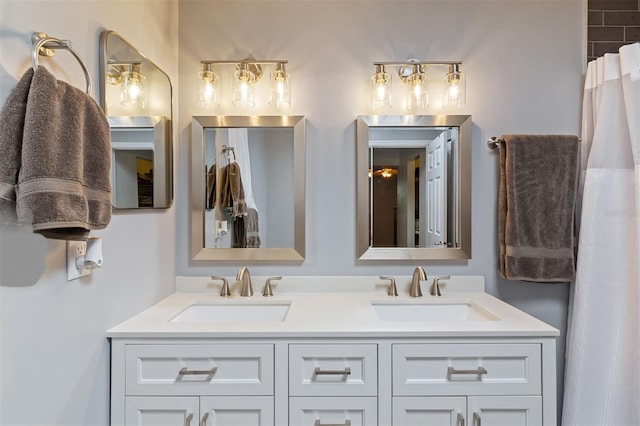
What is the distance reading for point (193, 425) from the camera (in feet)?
3.87

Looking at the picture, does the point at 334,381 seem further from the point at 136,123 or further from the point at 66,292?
the point at 136,123

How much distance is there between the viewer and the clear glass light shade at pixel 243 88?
1.65 m

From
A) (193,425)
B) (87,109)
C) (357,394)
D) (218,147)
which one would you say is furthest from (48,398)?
(218,147)

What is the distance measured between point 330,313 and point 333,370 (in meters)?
0.24

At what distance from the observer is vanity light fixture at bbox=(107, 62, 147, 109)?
122cm

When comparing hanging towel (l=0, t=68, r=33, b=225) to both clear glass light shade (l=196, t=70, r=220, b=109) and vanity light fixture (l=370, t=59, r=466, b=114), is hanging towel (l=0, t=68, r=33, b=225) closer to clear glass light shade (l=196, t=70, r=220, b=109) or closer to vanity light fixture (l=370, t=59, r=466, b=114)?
clear glass light shade (l=196, t=70, r=220, b=109)

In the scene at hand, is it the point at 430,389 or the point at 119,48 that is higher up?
the point at 119,48

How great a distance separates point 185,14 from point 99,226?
1.29m

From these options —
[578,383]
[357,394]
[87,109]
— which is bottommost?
[578,383]

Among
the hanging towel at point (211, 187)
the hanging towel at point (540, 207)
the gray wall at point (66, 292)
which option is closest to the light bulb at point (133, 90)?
the gray wall at point (66, 292)

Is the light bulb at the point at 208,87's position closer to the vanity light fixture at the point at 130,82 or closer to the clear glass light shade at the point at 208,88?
the clear glass light shade at the point at 208,88

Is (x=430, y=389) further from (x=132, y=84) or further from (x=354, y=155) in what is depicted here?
(x=132, y=84)

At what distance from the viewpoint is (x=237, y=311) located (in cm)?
159

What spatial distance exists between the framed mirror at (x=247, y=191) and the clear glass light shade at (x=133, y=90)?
35 centimetres
